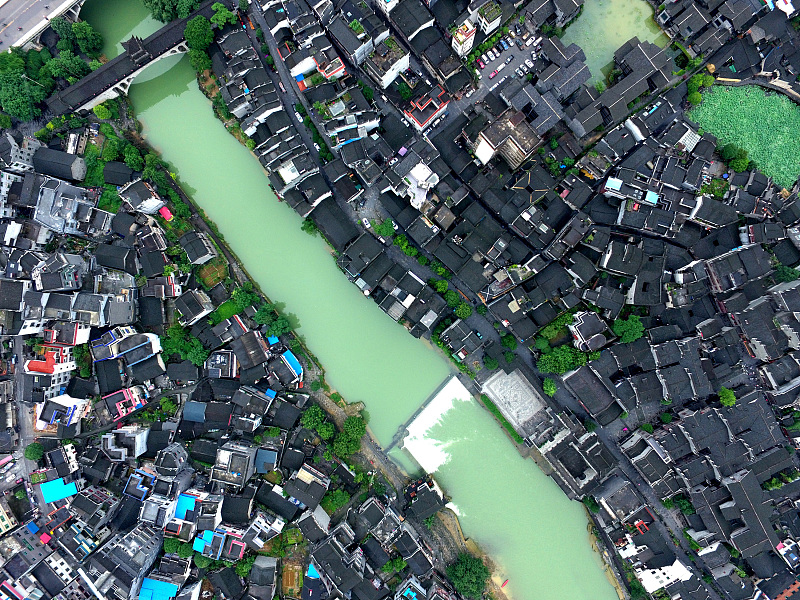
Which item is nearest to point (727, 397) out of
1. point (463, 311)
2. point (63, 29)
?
point (463, 311)

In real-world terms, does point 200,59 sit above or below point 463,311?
above

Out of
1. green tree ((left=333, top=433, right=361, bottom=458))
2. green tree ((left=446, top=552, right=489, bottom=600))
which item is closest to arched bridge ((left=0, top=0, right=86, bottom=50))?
green tree ((left=333, top=433, right=361, bottom=458))

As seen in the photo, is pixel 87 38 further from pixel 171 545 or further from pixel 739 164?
pixel 739 164

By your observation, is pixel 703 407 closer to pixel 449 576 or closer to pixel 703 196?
pixel 703 196

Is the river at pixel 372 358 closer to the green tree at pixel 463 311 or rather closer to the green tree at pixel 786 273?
the green tree at pixel 463 311

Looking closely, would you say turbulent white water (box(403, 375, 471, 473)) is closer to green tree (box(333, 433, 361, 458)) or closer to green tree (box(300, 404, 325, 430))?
green tree (box(333, 433, 361, 458))

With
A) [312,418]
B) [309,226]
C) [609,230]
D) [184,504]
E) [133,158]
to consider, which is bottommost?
[609,230]

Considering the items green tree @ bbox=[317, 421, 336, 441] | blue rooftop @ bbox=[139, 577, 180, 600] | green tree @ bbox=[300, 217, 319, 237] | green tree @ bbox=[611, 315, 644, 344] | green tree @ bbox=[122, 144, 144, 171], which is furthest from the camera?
green tree @ bbox=[300, 217, 319, 237]
